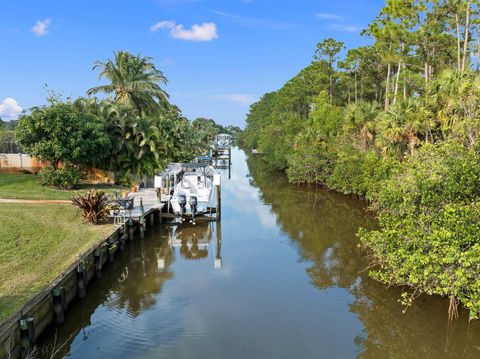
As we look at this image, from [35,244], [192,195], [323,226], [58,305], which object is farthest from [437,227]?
[192,195]

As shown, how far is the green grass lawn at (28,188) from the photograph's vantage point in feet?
74.1

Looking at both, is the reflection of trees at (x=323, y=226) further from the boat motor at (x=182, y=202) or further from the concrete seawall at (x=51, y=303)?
A: the concrete seawall at (x=51, y=303)

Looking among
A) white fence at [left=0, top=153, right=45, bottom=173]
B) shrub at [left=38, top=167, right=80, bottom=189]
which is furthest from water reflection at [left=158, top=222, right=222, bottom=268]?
white fence at [left=0, top=153, right=45, bottom=173]

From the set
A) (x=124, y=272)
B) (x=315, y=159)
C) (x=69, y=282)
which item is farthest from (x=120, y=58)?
(x=69, y=282)

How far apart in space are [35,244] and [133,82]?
26.0m

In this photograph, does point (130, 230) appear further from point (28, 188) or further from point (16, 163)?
point (16, 163)

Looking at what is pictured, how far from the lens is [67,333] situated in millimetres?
11672

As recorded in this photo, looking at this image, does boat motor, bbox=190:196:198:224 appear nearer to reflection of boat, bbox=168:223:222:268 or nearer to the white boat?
the white boat

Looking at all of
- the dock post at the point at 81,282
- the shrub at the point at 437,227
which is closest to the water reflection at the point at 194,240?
the dock post at the point at 81,282

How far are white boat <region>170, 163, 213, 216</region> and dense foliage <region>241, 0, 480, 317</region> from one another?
971 centimetres

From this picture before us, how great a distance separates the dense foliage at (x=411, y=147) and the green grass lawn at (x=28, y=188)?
54.5 ft

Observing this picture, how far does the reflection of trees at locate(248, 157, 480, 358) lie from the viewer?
37.3 ft

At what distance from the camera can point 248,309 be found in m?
13.5

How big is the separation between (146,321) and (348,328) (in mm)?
5898
